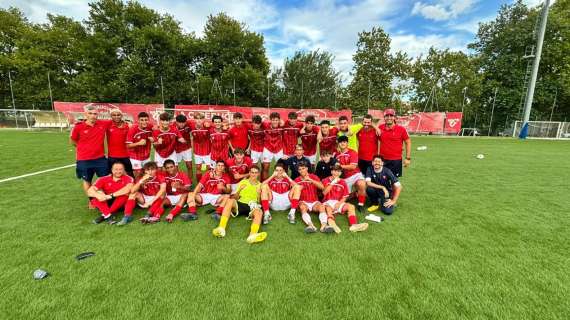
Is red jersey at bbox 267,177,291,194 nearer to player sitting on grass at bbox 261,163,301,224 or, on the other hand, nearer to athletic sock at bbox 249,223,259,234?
player sitting on grass at bbox 261,163,301,224

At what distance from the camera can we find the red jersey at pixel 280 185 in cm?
479

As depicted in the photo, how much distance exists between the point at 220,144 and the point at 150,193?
1799 mm

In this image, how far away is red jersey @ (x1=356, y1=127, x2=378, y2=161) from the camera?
542 centimetres

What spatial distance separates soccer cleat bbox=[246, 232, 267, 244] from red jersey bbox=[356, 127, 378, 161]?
3.03m

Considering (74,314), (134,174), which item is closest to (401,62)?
(134,174)

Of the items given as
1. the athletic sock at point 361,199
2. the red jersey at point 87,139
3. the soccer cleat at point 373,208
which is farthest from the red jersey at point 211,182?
the soccer cleat at point 373,208

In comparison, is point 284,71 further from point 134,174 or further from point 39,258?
point 39,258

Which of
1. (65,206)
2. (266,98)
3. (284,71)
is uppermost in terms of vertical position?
(284,71)

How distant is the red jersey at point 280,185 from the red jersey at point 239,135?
1.65 m

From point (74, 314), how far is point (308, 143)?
4.75 metres

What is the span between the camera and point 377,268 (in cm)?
293

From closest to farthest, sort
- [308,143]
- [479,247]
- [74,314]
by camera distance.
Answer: [74,314] → [479,247] → [308,143]

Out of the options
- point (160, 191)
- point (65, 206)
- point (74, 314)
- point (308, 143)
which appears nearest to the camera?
point (74, 314)

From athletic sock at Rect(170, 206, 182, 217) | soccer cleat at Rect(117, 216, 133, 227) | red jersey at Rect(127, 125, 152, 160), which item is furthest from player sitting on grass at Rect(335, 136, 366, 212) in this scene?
red jersey at Rect(127, 125, 152, 160)
